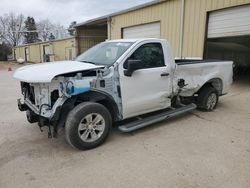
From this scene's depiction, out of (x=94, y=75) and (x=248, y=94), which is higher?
(x=94, y=75)

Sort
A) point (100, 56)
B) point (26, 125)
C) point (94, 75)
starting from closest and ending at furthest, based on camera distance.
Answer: point (94, 75)
point (100, 56)
point (26, 125)

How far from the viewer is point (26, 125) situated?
17.1ft

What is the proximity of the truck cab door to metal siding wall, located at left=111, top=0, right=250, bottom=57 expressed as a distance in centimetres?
610

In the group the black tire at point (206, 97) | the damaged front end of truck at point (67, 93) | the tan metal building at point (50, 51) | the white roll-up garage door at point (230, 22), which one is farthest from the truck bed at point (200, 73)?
the tan metal building at point (50, 51)

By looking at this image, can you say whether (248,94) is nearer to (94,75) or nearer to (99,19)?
(94,75)

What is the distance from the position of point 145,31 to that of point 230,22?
5.39m

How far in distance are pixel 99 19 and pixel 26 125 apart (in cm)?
1382

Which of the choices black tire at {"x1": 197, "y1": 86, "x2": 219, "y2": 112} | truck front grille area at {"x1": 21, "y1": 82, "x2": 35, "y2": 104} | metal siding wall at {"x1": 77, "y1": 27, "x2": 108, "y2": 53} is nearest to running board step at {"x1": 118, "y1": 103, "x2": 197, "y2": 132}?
black tire at {"x1": 197, "y1": 86, "x2": 219, "y2": 112}

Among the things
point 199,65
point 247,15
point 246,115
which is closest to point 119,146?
point 199,65

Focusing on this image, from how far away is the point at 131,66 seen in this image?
4.06 metres

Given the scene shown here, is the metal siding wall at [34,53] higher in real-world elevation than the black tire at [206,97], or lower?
higher

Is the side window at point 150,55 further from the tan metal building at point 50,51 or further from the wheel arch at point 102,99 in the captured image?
the tan metal building at point 50,51

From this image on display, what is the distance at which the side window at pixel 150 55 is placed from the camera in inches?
179

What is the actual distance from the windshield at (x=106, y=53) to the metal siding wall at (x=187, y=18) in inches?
260
